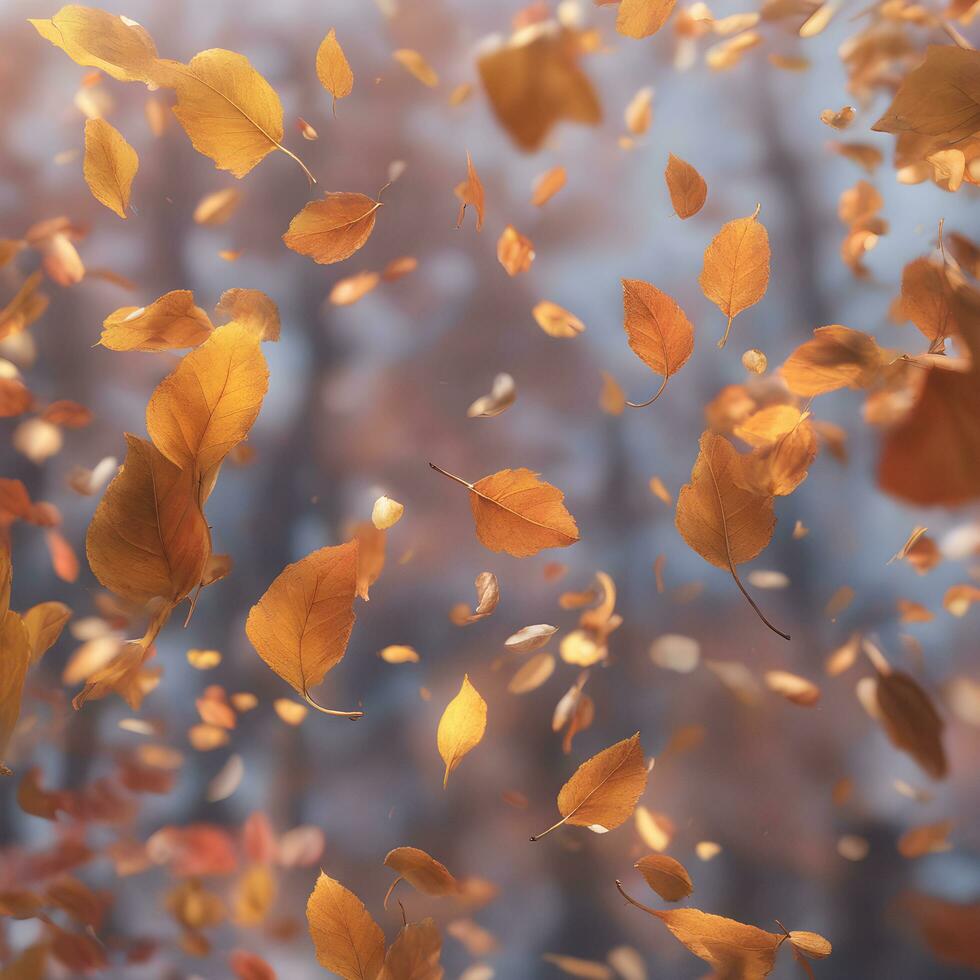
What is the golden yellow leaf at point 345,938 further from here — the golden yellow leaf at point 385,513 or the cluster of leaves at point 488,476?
the golden yellow leaf at point 385,513

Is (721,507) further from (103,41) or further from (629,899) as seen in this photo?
(103,41)

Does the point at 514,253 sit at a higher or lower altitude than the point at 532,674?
higher

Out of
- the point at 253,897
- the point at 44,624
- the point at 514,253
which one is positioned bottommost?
the point at 253,897

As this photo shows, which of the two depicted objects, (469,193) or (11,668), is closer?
(11,668)

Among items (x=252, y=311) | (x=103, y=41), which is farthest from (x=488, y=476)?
(x=103, y=41)

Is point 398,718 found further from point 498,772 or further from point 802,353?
point 802,353

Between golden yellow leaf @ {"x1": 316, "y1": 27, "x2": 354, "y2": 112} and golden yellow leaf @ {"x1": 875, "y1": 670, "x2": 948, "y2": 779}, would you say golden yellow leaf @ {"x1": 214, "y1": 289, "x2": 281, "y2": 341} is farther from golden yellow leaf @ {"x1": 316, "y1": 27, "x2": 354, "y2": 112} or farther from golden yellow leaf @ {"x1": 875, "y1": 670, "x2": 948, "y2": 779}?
golden yellow leaf @ {"x1": 875, "y1": 670, "x2": 948, "y2": 779}
